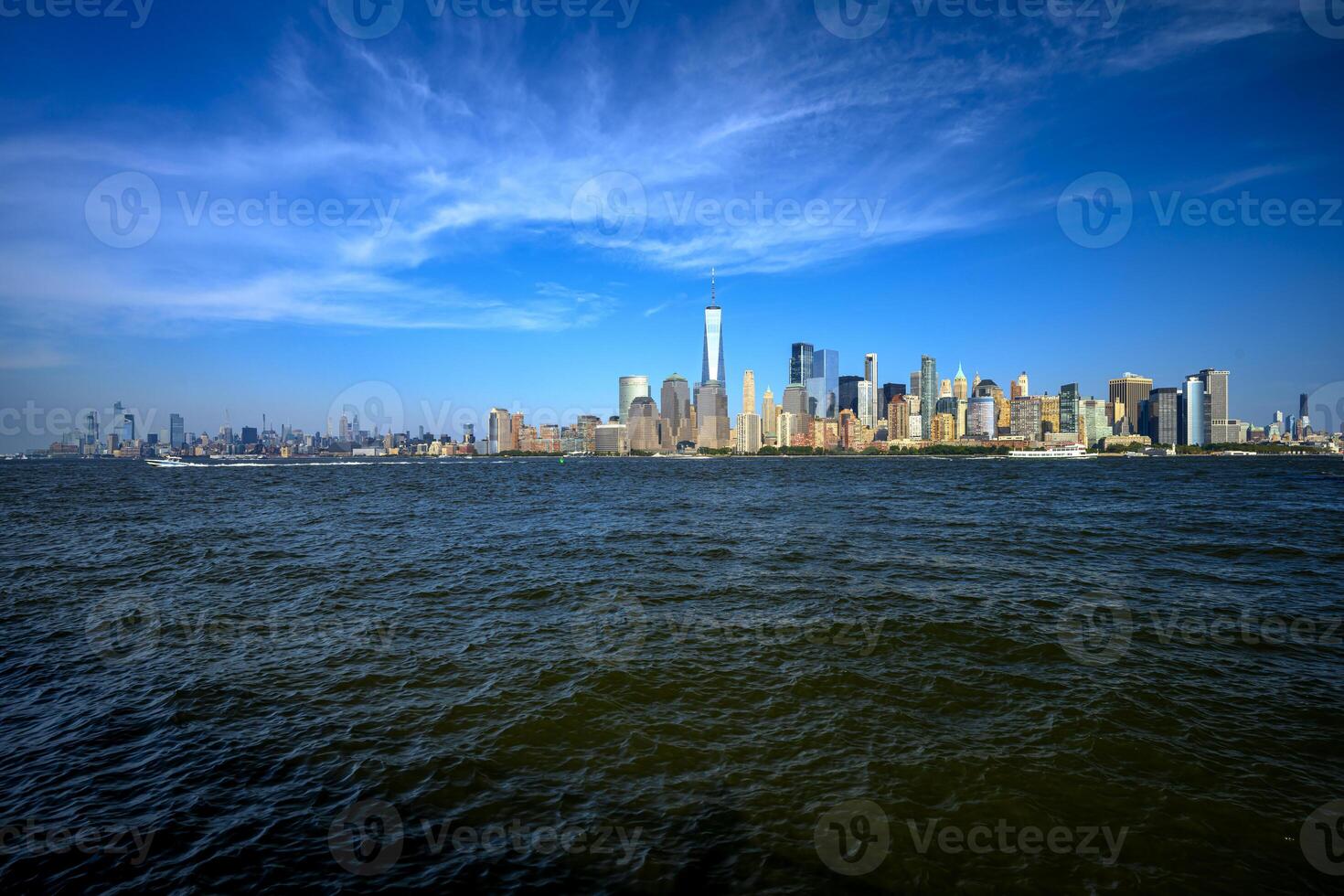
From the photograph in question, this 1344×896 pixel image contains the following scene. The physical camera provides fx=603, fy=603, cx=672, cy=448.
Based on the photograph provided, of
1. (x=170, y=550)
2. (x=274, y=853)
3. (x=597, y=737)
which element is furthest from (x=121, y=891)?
(x=170, y=550)

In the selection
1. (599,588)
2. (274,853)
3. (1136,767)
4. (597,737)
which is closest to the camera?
(274,853)

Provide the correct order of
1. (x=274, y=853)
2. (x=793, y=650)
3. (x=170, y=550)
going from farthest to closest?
(x=170, y=550), (x=793, y=650), (x=274, y=853)

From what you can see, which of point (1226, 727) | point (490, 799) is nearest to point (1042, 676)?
point (1226, 727)

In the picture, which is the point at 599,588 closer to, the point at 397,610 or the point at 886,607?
the point at 397,610

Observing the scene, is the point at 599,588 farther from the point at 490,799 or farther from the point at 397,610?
the point at 490,799

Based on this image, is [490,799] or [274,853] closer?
[274,853]

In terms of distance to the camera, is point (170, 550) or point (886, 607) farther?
point (170, 550)
